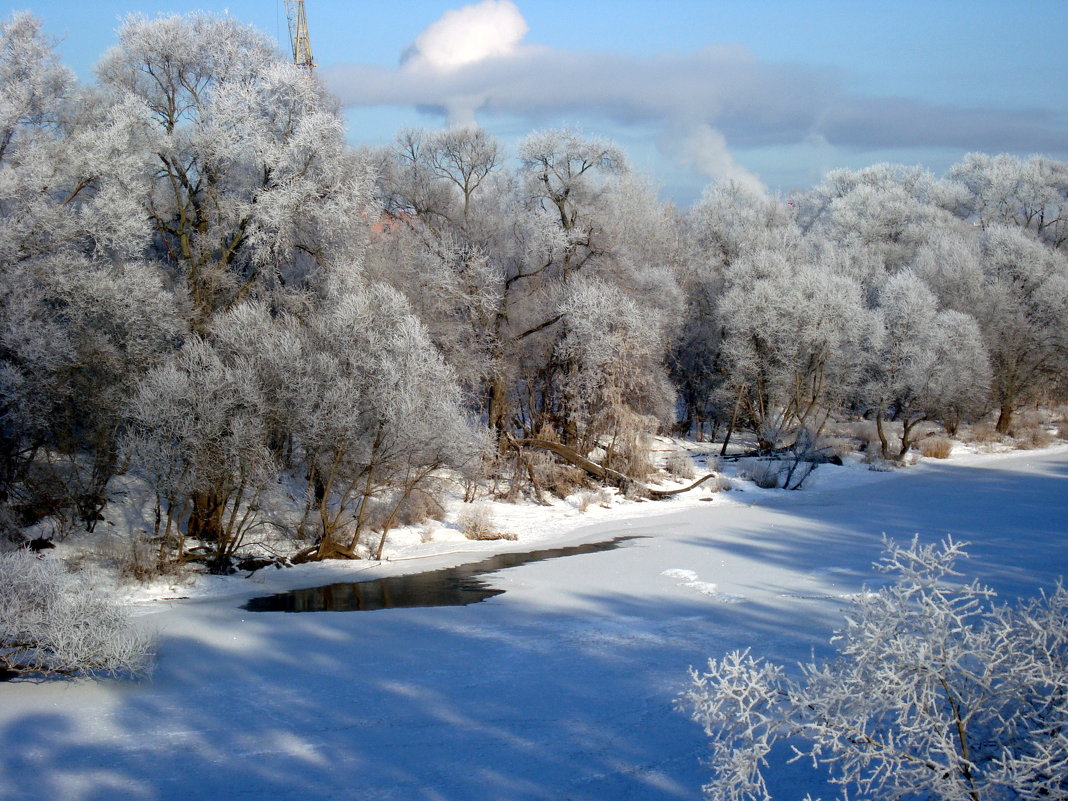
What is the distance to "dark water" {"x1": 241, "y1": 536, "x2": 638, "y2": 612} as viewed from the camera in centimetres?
1233

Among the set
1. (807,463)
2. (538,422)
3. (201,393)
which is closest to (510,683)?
(201,393)

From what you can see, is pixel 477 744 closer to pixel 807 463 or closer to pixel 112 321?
pixel 112 321

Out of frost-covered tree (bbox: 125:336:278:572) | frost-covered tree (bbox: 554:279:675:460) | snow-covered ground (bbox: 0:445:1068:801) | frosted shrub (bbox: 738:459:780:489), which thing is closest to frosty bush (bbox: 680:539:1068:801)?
snow-covered ground (bbox: 0:445:1068:801)

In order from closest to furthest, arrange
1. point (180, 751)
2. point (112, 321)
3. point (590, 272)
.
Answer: point (180, 751)
point (112, 321)
point (590, 272)

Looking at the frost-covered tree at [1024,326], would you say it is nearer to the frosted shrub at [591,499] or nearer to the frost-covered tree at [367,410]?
the frosted shrub at [591,499]

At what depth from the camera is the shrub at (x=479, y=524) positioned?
56.7 feet

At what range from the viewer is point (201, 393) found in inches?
530

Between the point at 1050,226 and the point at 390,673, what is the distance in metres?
46.9

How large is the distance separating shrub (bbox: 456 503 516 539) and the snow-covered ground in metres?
1.24

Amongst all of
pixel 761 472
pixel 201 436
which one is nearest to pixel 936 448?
pixel 761 472

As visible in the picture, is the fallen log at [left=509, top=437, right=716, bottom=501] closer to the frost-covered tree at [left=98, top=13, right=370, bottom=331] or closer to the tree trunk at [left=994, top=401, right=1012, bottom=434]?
the frost-covered tree at [left=98, top=13, right=370, bottom=331]

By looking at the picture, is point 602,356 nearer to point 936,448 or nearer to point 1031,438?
point 936,448

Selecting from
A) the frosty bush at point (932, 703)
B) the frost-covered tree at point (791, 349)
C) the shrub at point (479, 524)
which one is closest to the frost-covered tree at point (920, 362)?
the frost-covered tree at point (791, 349)

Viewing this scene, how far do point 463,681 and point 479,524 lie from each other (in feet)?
27.9
